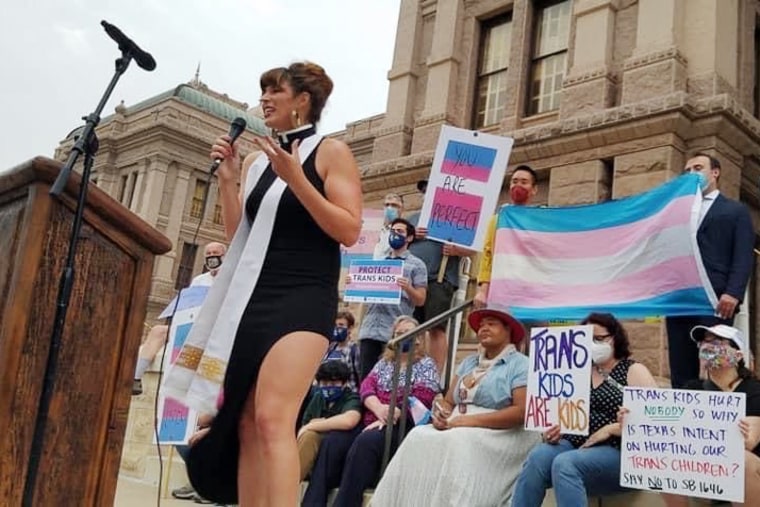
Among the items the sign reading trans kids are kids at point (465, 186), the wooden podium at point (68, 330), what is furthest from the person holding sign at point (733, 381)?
the wooden podium at point (68, 330)

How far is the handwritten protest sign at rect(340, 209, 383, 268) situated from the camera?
9742 millimetres

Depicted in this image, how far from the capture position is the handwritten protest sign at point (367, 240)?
974cm

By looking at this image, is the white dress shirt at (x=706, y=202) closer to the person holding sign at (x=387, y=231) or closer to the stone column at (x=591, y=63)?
the person holding sign at (x=387, y=231)

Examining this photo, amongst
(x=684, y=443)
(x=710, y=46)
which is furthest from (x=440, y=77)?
(x=684, y=443)

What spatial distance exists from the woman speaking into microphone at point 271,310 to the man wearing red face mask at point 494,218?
4.05 metres

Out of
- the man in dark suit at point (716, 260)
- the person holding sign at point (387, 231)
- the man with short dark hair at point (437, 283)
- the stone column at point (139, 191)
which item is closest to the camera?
the man in dark suit at point (716, 260)

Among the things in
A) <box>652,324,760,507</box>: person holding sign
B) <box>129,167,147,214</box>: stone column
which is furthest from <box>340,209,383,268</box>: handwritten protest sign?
<box>129,167,147,214</box>: stone column

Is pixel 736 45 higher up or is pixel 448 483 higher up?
pixel 736 45

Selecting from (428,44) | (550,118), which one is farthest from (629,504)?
(428,44)

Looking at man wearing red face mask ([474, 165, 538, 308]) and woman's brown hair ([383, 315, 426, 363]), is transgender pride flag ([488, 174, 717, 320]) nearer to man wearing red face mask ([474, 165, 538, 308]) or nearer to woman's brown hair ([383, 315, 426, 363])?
man wearing red face mask ([474, 165, 538, 308])

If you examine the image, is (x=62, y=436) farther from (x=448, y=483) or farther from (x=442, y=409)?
(x=442, y=409)

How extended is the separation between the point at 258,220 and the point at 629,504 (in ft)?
9.87

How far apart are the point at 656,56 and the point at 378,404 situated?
270 inches

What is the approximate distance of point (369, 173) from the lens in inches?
531
